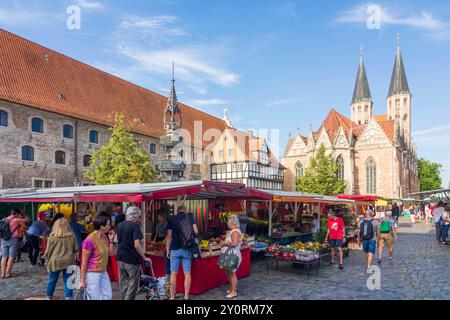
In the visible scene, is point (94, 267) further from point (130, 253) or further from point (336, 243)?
point (336, 243)

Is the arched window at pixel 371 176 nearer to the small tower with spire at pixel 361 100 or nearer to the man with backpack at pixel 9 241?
the small tower with spire at pixel 361 100

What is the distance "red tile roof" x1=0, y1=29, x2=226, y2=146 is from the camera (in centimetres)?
2358

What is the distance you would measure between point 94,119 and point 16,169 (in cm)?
744

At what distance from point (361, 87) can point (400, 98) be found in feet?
26.3

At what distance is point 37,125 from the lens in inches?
930

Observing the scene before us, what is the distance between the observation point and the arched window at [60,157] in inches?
977

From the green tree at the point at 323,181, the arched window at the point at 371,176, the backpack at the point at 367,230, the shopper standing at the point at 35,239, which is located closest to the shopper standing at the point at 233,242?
the backpack at the point at 367,230

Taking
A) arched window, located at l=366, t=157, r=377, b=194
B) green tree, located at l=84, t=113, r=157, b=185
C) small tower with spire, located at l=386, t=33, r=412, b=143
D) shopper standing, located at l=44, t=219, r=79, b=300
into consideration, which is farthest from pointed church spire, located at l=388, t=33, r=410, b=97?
shopper standing, located at l=44, t=219, r=79, b=300

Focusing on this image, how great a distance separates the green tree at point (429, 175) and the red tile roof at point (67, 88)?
63.9m

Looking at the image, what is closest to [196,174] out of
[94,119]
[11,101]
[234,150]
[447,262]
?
[234,150]

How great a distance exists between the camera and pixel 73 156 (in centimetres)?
2592

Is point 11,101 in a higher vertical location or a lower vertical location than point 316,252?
higher

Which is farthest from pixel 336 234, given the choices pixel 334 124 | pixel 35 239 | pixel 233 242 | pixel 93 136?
pixel 334 124
